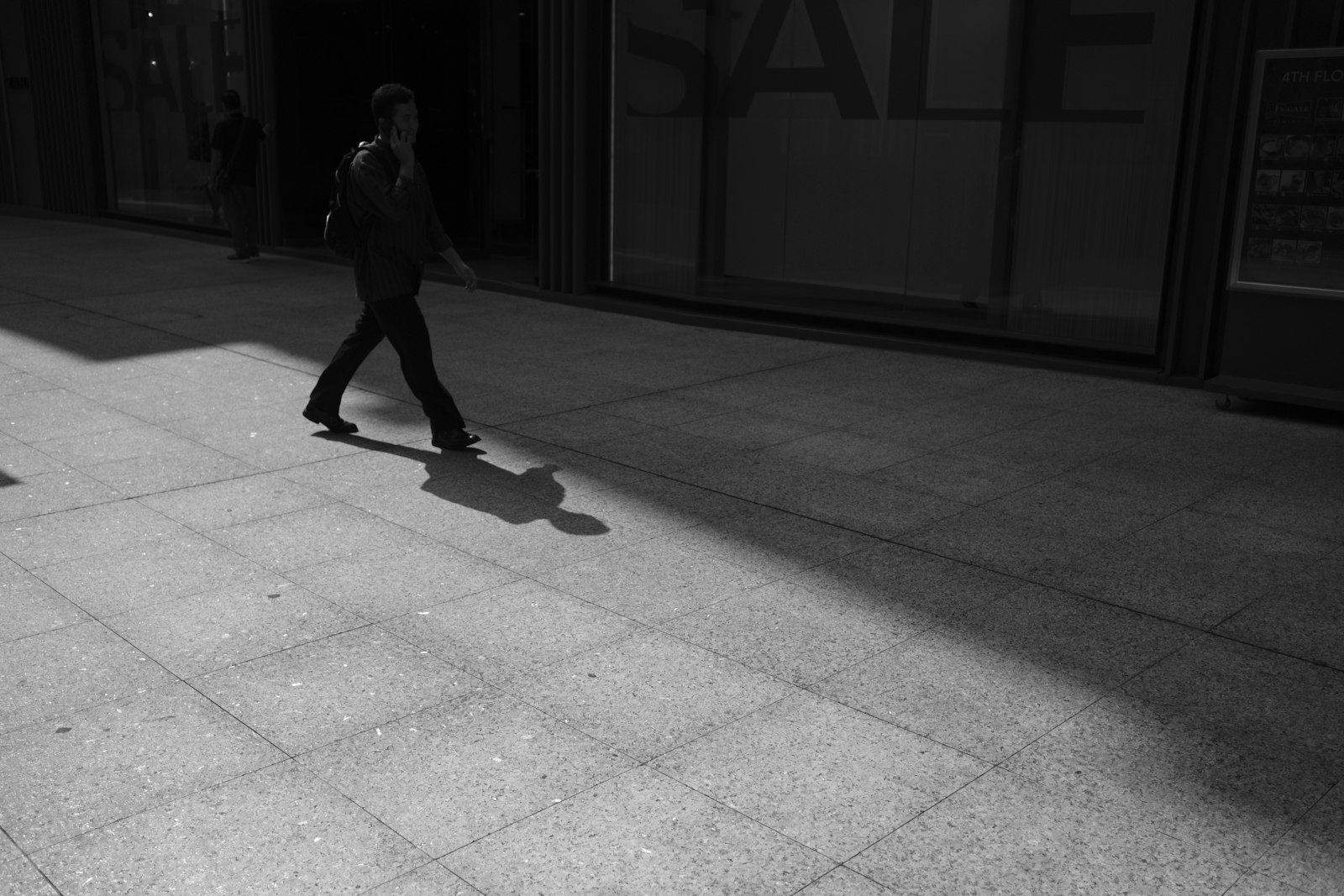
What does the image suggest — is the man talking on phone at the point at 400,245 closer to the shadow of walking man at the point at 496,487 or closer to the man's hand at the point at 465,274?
the man's hand at the point at 465,274

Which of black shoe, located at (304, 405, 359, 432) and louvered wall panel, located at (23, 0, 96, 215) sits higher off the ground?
louvered wall panel, located at (23, 0, 96, 215)

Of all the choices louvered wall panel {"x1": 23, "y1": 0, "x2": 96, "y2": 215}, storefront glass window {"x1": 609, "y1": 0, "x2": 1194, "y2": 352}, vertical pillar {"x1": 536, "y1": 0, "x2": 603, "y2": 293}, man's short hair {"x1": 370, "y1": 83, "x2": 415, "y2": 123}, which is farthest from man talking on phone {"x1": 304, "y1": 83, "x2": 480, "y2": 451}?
louvered wall panel {"x1": 23, "y1": 0, "x2": 96, "y2": 215}

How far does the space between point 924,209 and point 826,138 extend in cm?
113

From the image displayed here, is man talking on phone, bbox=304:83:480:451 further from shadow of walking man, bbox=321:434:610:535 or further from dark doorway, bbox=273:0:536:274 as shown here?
dark doorway, bbox=273:0:536:274

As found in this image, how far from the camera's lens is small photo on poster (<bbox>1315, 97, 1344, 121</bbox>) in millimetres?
8234

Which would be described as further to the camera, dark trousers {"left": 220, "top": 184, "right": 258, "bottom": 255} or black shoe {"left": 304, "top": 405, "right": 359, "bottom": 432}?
dark trousers {"left": 220, "top": 184, "right": 258, "bottom": 255}

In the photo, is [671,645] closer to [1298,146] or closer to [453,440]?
[453,440]

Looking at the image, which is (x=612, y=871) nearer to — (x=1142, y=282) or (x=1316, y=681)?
(x=1316, y=681)

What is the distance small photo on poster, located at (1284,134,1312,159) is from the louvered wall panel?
62.8 feet

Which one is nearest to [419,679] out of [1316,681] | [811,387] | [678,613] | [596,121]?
[678,613]

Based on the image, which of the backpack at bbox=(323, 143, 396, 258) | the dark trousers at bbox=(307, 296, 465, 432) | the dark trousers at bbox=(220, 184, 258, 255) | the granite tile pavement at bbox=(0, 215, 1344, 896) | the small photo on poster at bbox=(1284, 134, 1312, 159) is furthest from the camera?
the dark trousers at bbox=(220, 184, 258, 255)

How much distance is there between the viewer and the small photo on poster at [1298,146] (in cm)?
843

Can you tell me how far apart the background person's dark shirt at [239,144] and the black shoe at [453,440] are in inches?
391

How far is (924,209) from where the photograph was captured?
35.8ft
